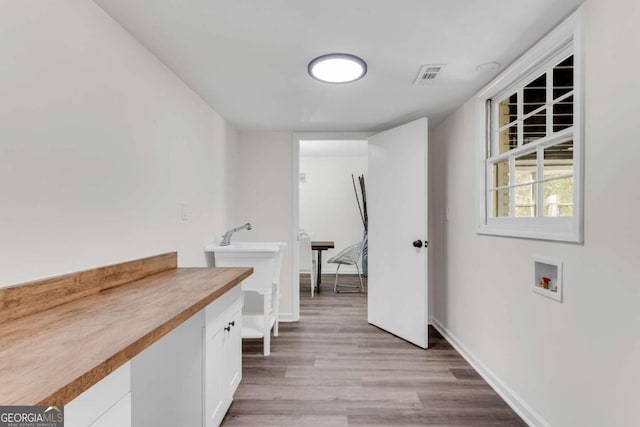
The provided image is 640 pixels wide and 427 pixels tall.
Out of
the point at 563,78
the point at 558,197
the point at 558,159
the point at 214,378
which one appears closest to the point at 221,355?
the point at 214,378

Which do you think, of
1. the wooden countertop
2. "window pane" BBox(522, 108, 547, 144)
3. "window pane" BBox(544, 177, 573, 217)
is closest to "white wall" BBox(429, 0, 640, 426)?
"window pane" BBox(544, 177, 573, 217)

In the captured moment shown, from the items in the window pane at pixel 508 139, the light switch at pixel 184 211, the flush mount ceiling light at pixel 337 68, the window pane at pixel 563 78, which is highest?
the flush mount ceiling light at pixel 337 68

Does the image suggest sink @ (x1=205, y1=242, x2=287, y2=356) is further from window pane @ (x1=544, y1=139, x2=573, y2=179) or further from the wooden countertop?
window pane @ (x1=544, y1=139, x2=573, y2=179)

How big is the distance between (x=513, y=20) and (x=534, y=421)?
78.0 inches

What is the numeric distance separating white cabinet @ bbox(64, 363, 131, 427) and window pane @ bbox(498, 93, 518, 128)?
242 cm

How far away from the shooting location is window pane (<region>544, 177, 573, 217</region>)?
1646 millimetres

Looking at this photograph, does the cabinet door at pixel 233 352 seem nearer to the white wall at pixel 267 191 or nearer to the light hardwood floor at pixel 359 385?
the light hardwood floor at pixel 359 385

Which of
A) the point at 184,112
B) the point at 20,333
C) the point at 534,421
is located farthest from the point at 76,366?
the point at 534,421

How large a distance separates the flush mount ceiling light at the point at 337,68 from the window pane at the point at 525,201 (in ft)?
3.89

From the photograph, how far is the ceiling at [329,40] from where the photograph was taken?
1.46 meters

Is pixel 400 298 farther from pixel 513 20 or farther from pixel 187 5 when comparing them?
pixel 187 5

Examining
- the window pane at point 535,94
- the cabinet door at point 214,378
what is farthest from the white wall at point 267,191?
the window pane at point 535,94

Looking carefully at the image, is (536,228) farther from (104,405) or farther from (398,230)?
(104,405)

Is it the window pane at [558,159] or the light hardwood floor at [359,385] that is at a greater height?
the window pane at [558,159]
